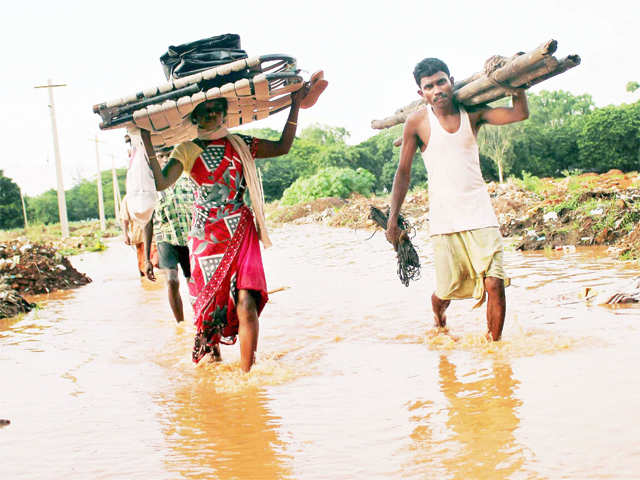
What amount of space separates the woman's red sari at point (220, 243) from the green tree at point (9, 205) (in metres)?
65.2

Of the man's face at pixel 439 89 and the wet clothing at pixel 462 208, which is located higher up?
the man's face at pixel 439 89

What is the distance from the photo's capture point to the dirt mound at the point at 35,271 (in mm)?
9953

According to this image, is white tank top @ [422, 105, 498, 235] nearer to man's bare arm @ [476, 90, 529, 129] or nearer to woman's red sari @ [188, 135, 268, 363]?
man's bare arm @ [476, 90, 529, 129]

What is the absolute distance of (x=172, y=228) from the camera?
19.5 ft

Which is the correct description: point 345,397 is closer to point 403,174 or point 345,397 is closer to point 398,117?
point 403,174

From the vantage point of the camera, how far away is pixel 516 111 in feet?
14.4

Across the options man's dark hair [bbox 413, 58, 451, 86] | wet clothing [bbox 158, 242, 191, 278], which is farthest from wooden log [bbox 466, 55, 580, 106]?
wet clothing [bbox 158, 242, 191, 278]

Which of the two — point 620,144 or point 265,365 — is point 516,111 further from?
point 620,144

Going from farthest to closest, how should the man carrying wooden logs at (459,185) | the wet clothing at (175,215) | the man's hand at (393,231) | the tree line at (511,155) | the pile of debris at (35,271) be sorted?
the tree line at (511,155)
the pile of debris at (35,271)
the wet clothing at (175,215)
the man's hand at (393,231)
the man carrying wooden logs at (459,185)

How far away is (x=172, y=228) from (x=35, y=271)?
5370 millimetres

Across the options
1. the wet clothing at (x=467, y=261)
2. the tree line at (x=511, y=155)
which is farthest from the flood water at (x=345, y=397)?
the tree line at (x=511, y=155)

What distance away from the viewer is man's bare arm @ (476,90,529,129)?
435 centimetres

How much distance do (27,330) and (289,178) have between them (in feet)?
187

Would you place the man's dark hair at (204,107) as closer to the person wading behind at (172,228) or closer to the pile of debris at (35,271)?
the person wading behind at (172,228)
